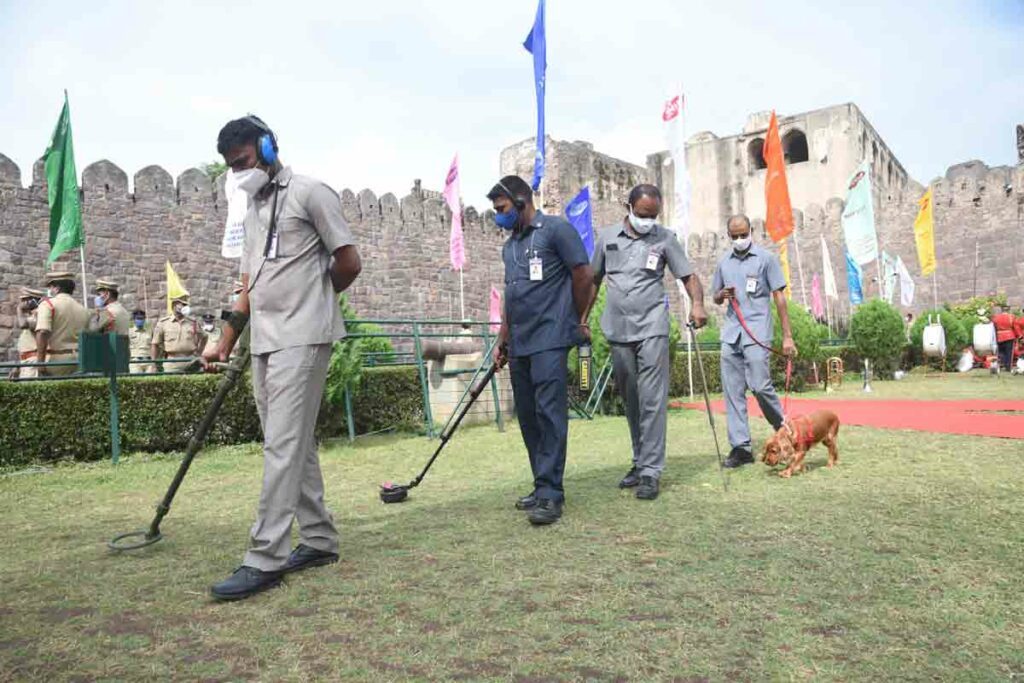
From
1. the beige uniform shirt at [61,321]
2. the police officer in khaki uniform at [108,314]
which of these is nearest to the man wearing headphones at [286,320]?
the beige uniform shirt at [61,321]

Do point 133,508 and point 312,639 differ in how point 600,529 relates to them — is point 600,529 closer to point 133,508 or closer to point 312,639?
point 312,639

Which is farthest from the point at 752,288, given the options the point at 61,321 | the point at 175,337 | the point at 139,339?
the point at 139,339

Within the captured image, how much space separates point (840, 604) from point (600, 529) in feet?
4.12

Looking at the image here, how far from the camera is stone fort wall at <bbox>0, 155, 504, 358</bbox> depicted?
1316cm

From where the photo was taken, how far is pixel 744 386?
5238mm

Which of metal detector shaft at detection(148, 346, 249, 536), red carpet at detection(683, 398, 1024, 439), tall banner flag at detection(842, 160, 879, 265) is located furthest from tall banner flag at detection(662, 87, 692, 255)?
metal detector shaft at detection(148, 346, 249, 536)

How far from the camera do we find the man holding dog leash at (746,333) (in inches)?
201

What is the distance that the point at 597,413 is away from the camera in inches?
378

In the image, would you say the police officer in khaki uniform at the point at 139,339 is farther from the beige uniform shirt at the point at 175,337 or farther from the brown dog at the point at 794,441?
the brown dog at the point at 794,441

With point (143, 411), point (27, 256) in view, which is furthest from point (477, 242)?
point (143, 411)

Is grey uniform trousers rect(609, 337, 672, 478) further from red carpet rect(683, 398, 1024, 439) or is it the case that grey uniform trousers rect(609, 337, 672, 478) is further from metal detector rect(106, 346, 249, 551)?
red carpet rect(683, 398, 1024, 439)

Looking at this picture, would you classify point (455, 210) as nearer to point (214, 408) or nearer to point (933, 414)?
point (933, 414)

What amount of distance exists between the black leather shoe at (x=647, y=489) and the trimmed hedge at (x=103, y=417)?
4.50m

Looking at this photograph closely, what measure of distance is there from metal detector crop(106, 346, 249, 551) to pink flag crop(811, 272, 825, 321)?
25196 millimetres
